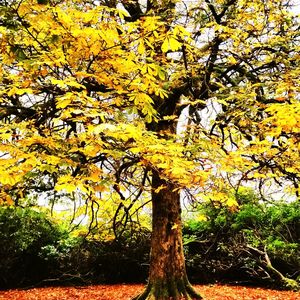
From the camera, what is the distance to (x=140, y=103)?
4.12 m

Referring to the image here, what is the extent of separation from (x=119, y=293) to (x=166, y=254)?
271 centimetres

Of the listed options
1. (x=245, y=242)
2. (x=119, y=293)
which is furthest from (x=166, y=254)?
(x=245, y=242)

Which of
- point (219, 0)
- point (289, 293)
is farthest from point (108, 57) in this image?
point (289, 293)

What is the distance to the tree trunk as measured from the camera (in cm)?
731

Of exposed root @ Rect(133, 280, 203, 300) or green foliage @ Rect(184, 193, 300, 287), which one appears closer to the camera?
exposed root @ Rect(133, 280, 203, 300)

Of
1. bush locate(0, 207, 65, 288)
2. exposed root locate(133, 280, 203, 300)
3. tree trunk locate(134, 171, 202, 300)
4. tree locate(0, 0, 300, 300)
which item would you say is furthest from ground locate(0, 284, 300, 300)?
tree locate(0, 0, 300, 300)

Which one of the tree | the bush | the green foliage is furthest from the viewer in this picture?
the bush

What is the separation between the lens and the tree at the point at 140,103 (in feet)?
12.3

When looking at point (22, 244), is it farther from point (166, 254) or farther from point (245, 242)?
point (245, 242)

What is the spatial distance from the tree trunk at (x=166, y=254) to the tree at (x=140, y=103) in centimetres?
2

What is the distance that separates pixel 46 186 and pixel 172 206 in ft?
8.58

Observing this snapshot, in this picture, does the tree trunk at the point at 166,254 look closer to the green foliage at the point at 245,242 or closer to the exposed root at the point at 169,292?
the exposed root at the point at 169,292

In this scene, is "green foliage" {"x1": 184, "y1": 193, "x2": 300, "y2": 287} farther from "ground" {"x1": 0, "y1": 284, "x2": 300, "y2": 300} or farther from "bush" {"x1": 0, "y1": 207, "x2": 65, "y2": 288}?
"bush" {"x1": 0, "y1": 207, "x2": 65, "y2": 288}

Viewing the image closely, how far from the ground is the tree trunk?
108cm
